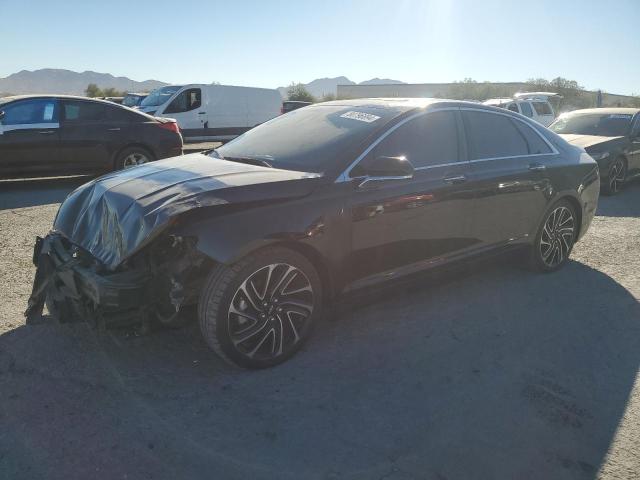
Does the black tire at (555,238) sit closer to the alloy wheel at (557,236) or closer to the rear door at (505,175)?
the alloy wheel at (557,236)

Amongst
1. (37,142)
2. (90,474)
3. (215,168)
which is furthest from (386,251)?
(37,142)

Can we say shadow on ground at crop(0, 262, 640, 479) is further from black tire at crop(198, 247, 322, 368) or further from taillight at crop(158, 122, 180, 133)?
taillight at crop(158, 122, 180, 133)

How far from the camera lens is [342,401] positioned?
3029mm

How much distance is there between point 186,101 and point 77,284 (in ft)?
48.4

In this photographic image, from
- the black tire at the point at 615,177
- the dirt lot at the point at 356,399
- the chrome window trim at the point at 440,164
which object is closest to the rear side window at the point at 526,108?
the black tire at the point at 615,177

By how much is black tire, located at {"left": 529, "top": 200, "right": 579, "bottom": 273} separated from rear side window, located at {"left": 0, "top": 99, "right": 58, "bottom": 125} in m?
7.77

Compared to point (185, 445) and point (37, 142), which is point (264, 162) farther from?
point (37, 142)

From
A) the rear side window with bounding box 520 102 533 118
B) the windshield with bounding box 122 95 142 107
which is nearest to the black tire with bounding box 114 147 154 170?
the windshield with bounding box 122 95 142 107

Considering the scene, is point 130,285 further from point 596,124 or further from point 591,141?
point 596,124

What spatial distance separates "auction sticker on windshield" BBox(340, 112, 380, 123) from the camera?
13.0ft

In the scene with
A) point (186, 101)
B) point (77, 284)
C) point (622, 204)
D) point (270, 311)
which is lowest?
point (270, 311)

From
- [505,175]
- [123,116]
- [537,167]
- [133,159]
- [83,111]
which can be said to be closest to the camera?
[505,175]

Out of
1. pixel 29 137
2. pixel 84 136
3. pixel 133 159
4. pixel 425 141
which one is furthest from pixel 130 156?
pixel 425 141

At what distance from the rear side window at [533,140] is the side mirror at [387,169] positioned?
6.29 feet
